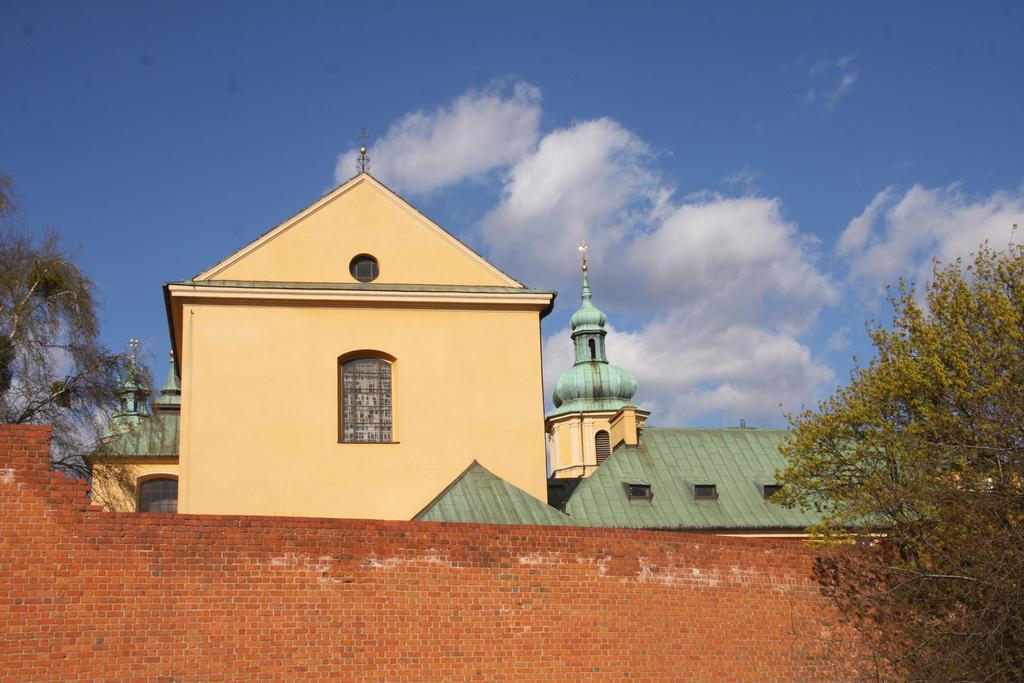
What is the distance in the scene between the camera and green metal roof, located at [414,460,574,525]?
2139 cm

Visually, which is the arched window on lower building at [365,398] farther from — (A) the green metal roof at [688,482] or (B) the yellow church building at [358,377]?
(A) the green metal roof at [688,482]

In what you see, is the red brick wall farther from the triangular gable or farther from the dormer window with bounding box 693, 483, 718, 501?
the dormer window with bounding box 693, 483, 718, 501

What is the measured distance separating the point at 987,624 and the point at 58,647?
41.5 feet

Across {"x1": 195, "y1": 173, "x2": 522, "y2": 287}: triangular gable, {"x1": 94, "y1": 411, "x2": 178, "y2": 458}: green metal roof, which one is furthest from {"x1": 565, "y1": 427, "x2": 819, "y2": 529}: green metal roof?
{"x1": 94, "y1": 411, "x2": 178, "y2": 458}: green metal roof

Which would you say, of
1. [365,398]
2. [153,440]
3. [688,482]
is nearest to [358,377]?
[365,398]

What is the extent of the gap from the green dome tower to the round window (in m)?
29.9

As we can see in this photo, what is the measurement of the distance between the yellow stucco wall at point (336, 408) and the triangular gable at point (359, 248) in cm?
76

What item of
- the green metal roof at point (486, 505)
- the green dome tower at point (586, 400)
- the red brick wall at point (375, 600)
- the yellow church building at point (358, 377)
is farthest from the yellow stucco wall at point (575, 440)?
the red brick wall at point (375, 600)

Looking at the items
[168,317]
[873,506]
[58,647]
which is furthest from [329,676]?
[168,317]

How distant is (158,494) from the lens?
127ft

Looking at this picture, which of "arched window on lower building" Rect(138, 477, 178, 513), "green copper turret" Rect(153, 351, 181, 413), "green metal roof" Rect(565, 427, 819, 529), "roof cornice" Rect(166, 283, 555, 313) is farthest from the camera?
"green copper turret" Rect(153, 351, 181, 413)

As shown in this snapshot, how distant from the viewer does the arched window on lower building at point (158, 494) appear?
126ft

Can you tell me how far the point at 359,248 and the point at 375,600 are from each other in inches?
434

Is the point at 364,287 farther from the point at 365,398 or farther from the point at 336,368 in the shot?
the point at 365,398
